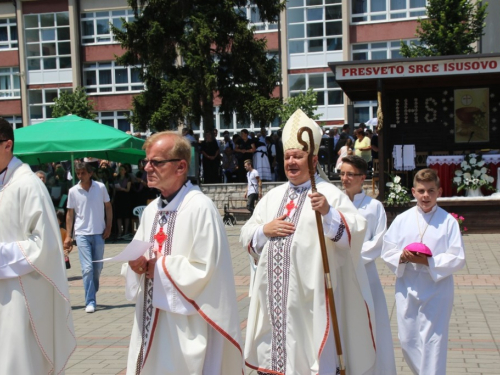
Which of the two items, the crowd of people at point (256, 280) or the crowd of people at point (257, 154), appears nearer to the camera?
the crowd of people at point (256, 280)

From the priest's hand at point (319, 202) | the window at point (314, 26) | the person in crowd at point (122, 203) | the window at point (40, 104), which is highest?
the window at point (314, 26)

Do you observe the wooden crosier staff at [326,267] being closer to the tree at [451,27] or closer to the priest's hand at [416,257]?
the priest's hand at [416,257]

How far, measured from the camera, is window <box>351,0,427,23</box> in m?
41.3

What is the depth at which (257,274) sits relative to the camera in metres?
4.98

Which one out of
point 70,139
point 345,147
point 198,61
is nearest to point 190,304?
point 70,139

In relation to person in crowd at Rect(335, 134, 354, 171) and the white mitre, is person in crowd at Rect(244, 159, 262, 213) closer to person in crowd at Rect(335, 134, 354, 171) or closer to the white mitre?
person in crowd at Rect(335, 134, 354, 171)

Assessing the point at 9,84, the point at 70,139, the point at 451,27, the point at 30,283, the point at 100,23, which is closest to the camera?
the point at 30,283

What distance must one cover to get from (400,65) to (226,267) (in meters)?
14.3

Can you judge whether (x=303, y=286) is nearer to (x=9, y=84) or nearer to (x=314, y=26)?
(x=314, y=26)

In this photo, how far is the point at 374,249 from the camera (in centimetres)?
568

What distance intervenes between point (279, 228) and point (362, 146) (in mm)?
17049

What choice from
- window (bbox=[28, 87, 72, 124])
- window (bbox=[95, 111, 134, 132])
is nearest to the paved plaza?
window (bbox=[95, 111, 134, 132])

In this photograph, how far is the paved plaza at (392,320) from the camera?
22.3 ft

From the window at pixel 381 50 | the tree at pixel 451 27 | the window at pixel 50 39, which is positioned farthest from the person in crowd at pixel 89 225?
the window at pixel 50 39
